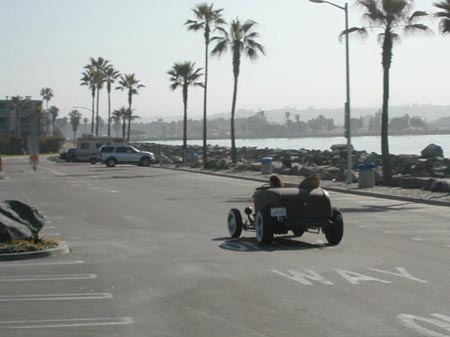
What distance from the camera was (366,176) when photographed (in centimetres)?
3303

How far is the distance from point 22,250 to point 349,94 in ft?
88.1

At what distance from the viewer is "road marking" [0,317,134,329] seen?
8406 millimetres

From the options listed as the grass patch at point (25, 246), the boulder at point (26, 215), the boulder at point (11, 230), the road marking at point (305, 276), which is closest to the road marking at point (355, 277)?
the road marking at point (305, 276)

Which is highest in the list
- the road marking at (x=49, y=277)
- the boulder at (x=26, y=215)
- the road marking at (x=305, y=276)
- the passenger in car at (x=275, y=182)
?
the passenger in car at (x=275, y=182)

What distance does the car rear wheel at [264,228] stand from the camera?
583 inches

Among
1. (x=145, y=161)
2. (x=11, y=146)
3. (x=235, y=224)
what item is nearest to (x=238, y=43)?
(x=145, y=161)

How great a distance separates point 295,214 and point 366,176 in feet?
61.7

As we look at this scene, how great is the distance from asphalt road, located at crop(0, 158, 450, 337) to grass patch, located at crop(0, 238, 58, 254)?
391 millimetres

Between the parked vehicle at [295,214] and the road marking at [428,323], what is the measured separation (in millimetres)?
6106

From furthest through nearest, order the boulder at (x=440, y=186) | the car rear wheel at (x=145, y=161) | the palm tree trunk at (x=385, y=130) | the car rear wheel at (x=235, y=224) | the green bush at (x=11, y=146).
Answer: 1. the green bush at (x=11, y=146)
2. the car rear wheel at (x=145, y=161)
3. the palm tree trunk at (x=385, y=130)
4. the boulder at (x=440, y=186)
5. the car rear wheel at (x=235, y=224)

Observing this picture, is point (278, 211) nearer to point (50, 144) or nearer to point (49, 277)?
point (49, 277)

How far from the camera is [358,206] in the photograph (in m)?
25.0

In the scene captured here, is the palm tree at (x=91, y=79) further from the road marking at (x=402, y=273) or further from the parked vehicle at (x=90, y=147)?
the road marking at (x=402, y=273)

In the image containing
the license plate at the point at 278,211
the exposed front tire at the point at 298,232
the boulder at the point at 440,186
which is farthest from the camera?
the boulder at the point at 440,186
